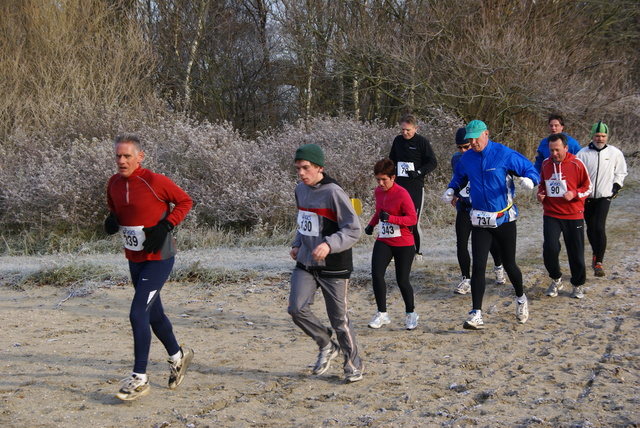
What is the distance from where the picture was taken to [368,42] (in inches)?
726

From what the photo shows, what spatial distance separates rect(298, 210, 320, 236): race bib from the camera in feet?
16.1

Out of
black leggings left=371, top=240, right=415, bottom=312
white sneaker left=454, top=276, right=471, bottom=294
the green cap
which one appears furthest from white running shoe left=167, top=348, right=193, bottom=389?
white sneaker left=454, top=276, right=471, bottom=294

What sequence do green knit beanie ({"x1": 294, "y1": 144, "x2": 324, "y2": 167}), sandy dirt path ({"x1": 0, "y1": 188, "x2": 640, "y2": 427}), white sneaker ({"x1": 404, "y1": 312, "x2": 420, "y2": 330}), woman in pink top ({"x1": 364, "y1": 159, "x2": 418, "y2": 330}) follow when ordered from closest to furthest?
sandy dirt path ({"x1": 0, "y1": 188, "x2": 640, "y2": 427}), green knit beanie ({"x1": 294, "y1": 144, "x2": 324, "y2": 167}), woman in pink top ({"x1": 364, "y1": 159, "x2": 418, "y2": 330}), white sneaker ({"x1": 404, "y1": 312, "x2": 420, "y2": 330})

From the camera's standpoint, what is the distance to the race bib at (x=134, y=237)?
4.83m

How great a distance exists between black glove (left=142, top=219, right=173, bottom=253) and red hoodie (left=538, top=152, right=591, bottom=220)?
14.2 feet

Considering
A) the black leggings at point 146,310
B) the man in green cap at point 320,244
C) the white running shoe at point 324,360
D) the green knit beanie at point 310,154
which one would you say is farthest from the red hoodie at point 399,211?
the black leggings at point 146,310

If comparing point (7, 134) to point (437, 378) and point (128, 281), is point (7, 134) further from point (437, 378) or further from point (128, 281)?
point (437, 378)

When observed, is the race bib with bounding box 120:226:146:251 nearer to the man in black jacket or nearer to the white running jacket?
the man in black jacket

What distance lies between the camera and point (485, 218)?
6.25 metres

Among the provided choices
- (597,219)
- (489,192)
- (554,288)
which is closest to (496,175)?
(489,192)

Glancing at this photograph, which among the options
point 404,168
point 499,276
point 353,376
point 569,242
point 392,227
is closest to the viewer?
point 353,376

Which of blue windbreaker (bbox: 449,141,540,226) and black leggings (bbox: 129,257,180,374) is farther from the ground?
blue windbreaker (bbox: 449,141,540,226)

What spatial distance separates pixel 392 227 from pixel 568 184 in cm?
222

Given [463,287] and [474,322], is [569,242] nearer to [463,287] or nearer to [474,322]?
[463,287]
